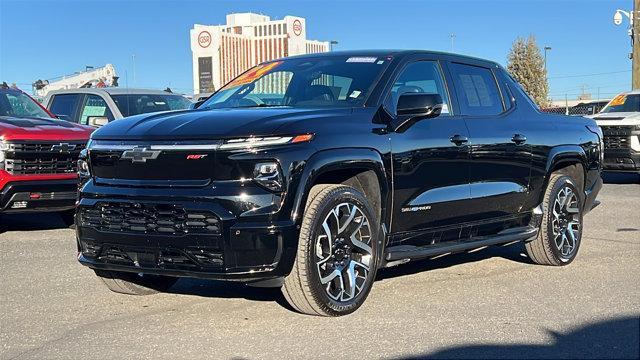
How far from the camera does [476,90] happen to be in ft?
22.2

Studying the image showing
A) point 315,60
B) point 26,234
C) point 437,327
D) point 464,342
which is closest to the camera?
point 464,342

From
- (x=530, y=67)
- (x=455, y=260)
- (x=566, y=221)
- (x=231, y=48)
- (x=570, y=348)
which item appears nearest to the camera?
(x=570, y=348)

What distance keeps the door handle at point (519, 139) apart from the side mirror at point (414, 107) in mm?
1234

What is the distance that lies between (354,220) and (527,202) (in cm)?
224

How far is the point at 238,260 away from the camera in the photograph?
4832 mm

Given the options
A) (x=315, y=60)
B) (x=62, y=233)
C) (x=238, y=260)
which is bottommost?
(x=62, y=233)

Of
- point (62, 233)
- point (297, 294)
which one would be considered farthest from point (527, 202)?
point (62, 233)

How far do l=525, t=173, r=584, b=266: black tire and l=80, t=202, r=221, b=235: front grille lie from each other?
3437 mm

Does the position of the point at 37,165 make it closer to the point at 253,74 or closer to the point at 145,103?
the point at 253,74

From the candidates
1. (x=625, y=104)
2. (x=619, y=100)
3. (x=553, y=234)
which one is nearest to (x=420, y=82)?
(x=553, y=234)

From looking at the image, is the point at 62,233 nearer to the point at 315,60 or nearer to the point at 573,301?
the point at 315,60

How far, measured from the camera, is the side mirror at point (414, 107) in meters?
5.55

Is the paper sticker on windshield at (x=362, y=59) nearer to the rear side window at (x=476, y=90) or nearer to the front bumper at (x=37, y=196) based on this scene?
the rear side window at (x=476, y=90)

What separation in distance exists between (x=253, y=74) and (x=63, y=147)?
3.31 m
